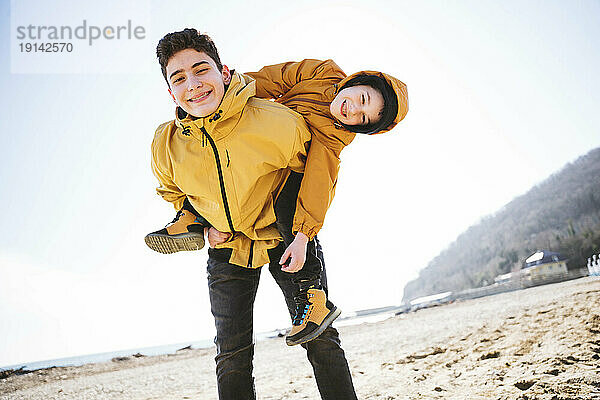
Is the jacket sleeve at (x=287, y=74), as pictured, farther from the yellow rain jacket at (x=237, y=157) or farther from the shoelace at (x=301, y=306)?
the shoelace at (x=301, y=306)

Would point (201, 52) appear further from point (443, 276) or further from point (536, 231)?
point (443, 276)

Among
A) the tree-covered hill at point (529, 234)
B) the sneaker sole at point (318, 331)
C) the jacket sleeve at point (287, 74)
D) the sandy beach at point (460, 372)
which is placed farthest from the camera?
the tree-covered hill at point (529, 234)

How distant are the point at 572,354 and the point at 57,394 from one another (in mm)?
5655

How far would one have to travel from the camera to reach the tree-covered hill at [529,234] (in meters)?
42.1

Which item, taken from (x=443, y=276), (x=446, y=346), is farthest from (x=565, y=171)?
(x=446, y=346)

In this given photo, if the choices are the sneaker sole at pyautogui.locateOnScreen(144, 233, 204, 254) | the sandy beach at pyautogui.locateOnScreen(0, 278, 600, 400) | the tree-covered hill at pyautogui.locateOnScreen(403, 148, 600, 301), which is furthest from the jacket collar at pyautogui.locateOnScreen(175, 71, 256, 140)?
the tree-covered hill at pyautogui.locateOnScreen(403, 148, 600, 301)

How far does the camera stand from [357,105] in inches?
77.6

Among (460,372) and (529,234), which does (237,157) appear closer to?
(460,372)

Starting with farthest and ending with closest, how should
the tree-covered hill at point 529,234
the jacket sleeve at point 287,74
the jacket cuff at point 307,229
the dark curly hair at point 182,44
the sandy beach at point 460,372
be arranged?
1. the tree-covered hill at point 529,234
2. the sandy beach at point 460,372
3. the jacket sleeve at point 287,74
4. the dark curly hair at point 182,44
5. the jacket cuff at point 307,229

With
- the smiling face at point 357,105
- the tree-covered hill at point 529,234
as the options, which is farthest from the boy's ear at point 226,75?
the tree-covered hill at point 529,234

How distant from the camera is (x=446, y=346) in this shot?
14.0 feet

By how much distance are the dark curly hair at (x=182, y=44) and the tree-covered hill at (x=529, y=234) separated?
119 ft

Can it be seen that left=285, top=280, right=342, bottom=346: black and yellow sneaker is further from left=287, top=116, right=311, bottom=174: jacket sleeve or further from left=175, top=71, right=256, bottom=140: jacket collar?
left=175, top=71, right=256, bottom=140: jacket collar

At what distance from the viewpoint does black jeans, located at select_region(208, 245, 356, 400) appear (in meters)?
1.93
